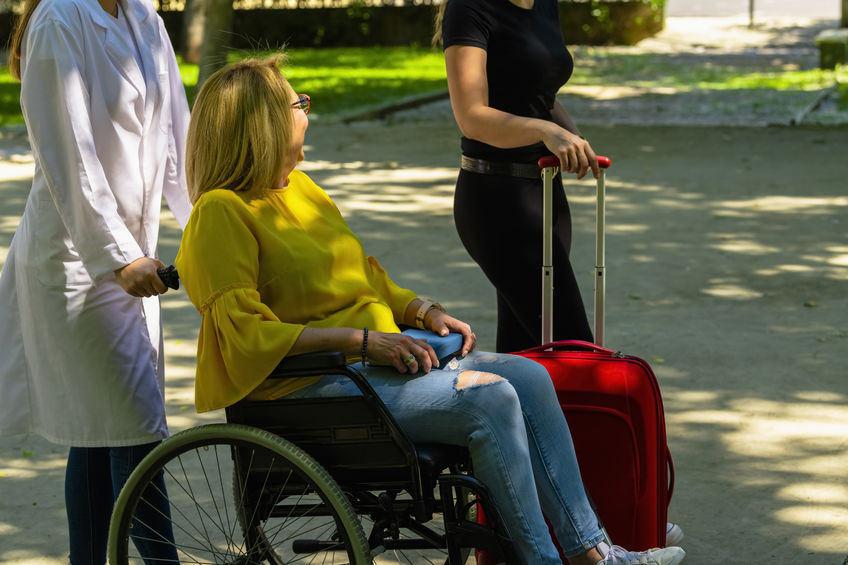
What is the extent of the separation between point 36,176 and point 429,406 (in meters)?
1.10

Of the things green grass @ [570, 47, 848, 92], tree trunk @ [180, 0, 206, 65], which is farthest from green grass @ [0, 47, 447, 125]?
green grass @ [570, 47, 848, 92]

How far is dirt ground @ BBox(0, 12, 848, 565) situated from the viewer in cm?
373

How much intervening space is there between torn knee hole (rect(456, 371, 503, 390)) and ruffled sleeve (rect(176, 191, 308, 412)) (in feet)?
1.29

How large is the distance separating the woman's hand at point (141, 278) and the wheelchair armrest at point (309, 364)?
0.33 meters

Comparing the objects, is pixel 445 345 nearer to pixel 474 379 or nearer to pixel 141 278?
pixel 474 379

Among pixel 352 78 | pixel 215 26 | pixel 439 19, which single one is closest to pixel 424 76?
pixel 352 78

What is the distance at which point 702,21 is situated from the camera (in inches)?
1066

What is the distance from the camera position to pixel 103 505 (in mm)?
3082

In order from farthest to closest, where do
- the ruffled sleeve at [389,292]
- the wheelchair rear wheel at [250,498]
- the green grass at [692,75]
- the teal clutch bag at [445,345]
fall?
the green grass at [692,75] → the ruffled sleeve at [389,292] → the teal clutch bag at [445,345] → the wheelchair rear wheel at [250,498]

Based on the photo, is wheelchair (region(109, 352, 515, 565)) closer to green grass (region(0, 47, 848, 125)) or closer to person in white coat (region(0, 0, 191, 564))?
person in white coat (region(0, 0, 191, 564))

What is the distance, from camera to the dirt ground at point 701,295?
373 centimetres

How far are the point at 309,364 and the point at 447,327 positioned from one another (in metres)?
0.51

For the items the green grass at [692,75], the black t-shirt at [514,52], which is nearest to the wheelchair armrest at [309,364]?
the black t-shirt at [514,52]

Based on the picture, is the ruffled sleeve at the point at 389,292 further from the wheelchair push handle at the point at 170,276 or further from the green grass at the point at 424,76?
the green grass at the point at 424,76
